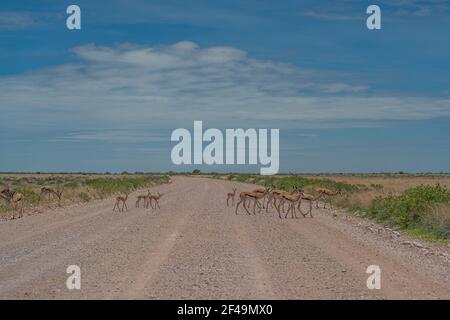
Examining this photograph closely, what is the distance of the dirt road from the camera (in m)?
10.4

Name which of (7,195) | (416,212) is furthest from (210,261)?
(7,195)

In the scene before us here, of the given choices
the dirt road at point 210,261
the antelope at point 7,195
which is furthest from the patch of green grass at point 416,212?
the antelope at point 7,195

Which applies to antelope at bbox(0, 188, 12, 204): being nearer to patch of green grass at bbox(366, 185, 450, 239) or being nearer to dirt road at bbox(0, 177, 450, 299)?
dirt road at bbox(0, 177, 450, 299)

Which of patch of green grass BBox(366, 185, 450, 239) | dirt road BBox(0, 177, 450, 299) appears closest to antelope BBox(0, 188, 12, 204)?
dirt road BBox(0, 177, 450, 299)

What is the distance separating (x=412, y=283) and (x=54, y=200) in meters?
26.9

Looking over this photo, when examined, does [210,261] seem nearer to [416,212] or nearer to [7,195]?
[416,212]

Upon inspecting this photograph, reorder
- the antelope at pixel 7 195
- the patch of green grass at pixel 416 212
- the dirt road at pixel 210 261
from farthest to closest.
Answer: the antelope at pixel 7 195 < the patch of green grass at pixel 416 212 < the dirt road at pixel 210 261

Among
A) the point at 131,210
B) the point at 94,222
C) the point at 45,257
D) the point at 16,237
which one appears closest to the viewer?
the point at 45,257

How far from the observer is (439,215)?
2022 centimetres

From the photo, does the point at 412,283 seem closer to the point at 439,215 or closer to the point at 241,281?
the point at 241,281

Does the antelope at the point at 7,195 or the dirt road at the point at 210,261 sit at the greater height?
the antelope at the point at 7,195

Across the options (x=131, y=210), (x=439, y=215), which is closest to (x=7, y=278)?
(x=439, y=215)

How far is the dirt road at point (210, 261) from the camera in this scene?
10.4 metres

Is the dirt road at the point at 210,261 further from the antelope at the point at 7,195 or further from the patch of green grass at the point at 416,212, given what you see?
the antelope at the point at 7,195
